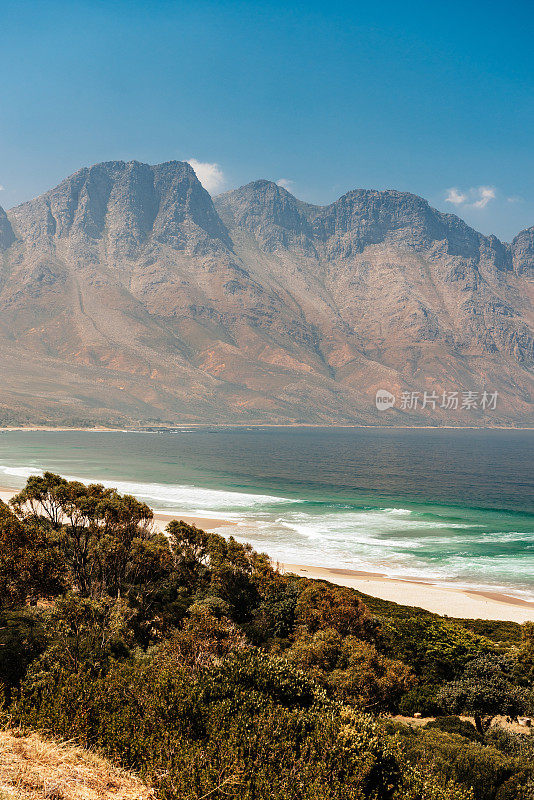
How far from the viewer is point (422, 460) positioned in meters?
169

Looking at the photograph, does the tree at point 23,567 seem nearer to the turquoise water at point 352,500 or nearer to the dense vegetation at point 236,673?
the dense vegetation at point 236,673

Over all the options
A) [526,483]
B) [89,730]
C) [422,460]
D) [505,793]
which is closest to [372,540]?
[505,793]

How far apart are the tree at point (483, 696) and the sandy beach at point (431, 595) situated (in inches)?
692

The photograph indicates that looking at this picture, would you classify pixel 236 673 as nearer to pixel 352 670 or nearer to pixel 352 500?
pixel 352 670

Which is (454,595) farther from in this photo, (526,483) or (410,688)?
(526,483)

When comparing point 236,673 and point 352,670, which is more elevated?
point 236,673

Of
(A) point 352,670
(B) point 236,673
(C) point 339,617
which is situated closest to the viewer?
(B) point 236,673

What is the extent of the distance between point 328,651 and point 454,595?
26948 millimetres

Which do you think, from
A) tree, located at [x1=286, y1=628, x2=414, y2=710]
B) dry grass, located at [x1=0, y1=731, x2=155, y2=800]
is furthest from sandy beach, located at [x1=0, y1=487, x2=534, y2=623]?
dry grass, located at [x1=0, y1=731, x2=155, y2=800]

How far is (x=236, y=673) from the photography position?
14.4m

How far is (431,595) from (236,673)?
35.6 m

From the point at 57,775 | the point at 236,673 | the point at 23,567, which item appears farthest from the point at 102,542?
the point at 57,775

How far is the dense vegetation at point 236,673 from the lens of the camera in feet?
35.4

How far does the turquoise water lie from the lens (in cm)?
5597
